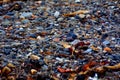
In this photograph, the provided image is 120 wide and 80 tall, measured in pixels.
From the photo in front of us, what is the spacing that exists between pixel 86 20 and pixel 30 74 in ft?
5.47

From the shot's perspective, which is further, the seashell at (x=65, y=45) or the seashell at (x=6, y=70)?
the seashell at (x=65, y=45)

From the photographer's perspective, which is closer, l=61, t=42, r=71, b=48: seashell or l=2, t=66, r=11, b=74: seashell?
l=2, t=66, r=11, b=74: seashell

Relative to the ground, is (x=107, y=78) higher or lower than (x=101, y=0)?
lower

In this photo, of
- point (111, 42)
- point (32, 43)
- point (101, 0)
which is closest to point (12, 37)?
point (32, 43)

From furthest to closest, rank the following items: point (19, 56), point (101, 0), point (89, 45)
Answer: point (101, 0)
point (89, 45)
point (19, 56)

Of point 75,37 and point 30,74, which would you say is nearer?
point 30,74

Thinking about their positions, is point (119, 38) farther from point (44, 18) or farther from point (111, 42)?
point (44, 18)

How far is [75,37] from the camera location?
4648 mm

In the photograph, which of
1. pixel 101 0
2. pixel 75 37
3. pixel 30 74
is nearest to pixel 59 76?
pixel 30 74

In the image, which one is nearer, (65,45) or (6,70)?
(6,70)

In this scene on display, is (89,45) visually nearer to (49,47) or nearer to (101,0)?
(49,47)

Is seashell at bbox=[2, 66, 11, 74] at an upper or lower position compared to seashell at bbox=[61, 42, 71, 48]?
lower

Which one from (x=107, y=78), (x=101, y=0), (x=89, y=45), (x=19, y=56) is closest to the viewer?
(x=107, y=78)

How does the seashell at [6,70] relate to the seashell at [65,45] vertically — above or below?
below
